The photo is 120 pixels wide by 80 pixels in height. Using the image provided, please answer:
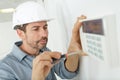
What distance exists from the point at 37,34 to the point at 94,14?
15.2 inches

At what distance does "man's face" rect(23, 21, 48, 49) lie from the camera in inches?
37.2

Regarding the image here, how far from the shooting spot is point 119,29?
1.69ft

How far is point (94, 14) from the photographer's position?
0.65 m

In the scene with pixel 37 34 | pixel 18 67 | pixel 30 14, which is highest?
pixel 30 14

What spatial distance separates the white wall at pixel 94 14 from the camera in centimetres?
55

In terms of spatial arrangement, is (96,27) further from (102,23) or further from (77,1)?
(77,1)

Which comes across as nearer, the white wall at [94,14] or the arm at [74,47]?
the white wall at [94,14]

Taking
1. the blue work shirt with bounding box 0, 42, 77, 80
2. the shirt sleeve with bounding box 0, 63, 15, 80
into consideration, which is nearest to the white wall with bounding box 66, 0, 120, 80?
the blue work shirt with bounding box 0, 42, 77, 80

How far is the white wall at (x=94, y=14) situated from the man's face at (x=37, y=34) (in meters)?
0.16

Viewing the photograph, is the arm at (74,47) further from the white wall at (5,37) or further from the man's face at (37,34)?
the white wall at (5,37)

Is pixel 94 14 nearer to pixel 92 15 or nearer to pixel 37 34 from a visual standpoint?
pixel 92 15

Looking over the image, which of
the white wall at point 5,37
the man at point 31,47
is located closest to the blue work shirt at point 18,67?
the man at point 31,47

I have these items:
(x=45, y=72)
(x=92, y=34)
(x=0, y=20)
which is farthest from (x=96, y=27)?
(x=0, y=20)

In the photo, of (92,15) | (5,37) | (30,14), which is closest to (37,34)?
(30,14)
